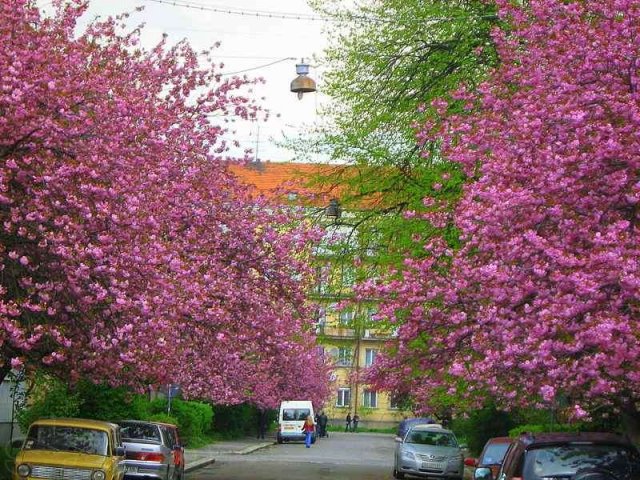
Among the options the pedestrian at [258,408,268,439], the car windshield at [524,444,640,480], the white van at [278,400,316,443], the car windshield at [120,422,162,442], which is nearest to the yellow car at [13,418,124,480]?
the car windshield at [120,422,162,442]

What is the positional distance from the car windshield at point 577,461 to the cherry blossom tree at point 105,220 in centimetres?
622

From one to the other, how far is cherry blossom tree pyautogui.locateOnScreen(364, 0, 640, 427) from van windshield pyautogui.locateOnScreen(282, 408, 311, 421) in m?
53.3

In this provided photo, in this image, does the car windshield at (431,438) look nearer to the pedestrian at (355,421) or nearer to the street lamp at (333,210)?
the street lamp at (333,210)

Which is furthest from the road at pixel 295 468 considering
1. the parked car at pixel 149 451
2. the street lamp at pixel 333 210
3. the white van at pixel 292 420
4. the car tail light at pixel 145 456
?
the white van at pixel 292 420

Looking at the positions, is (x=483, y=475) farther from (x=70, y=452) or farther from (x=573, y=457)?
(x=70, y=452)

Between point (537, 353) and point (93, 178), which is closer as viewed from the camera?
point (537, 353)

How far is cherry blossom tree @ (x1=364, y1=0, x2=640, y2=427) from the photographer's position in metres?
12.5

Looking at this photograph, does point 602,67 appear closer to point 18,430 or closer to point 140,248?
point 140,248

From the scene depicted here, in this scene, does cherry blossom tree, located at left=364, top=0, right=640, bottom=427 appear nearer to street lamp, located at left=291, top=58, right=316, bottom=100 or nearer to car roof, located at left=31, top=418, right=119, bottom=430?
car roof, located at left=31, top=418, right=119, bottom=430

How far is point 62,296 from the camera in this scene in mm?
15977

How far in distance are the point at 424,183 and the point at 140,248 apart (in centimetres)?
1261

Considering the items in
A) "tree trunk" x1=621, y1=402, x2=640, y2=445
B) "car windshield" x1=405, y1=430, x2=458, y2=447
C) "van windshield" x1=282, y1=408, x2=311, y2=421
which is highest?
"van windshield" x1=282, y1=408, x2=311, y2=421

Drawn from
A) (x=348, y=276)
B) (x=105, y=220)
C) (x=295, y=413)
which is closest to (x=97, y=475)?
(x=105, y=220)

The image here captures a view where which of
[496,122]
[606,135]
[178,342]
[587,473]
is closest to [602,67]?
[606,135]
